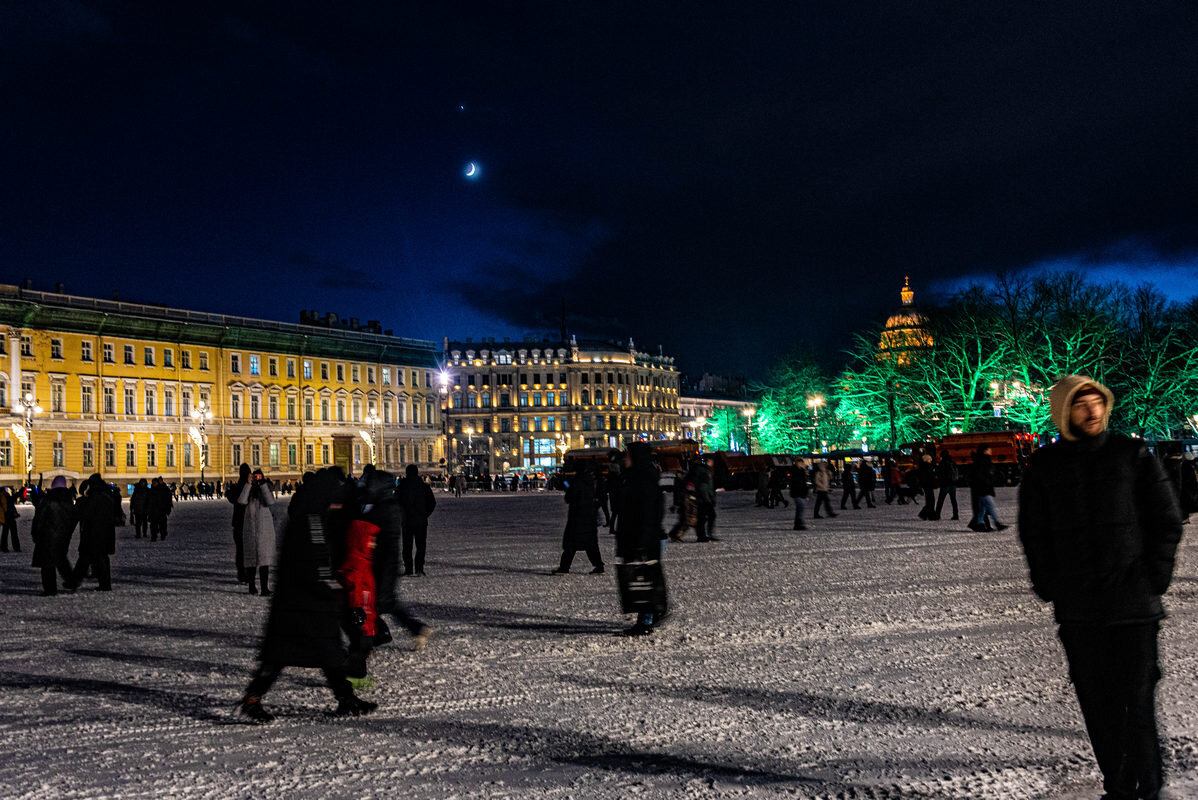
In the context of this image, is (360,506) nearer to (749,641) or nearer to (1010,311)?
(749,641)

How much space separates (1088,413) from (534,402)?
149085 mm

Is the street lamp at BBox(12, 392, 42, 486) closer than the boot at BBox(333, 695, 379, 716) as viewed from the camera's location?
No

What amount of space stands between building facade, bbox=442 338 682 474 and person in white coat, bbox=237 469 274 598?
435 feet

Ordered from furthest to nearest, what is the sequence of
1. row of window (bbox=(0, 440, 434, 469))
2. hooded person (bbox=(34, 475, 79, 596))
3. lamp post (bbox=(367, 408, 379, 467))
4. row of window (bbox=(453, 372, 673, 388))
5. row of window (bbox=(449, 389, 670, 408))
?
row of window (bbox=(453, 372, 673, 388))
row of window (bbox=(449, 389, 670, 408))
lamp post (bbox=(367, 408, 379, 467))
row of window (bbox=(0, 440, 434, 469))
hooded person (bbox=(34, 475, 79, 596))

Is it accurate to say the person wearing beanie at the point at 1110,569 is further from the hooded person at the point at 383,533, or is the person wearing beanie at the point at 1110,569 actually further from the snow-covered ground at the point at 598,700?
the hooded person at the point at 383,533

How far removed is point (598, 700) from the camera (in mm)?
7102

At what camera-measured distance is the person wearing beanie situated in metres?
4.33

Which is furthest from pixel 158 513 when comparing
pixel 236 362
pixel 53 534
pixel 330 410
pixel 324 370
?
pixel 324 370

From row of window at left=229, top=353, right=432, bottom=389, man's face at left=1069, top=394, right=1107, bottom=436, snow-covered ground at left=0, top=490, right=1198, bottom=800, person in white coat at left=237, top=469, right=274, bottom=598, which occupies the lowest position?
snow-covered ground at left=0, top=490, right=1198, bottom=800

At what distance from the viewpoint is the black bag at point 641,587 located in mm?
9773

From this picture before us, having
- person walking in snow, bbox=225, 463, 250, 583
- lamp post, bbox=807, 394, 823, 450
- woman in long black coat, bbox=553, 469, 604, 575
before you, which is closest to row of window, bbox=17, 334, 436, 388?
lamp post, bbox=807, 394, 823, 450

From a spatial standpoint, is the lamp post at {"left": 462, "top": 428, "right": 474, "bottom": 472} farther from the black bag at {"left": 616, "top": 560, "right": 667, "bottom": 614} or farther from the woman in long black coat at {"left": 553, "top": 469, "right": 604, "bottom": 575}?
the black bag at {"left": 616, "top": 560, "right": 667, "bottom": 614}

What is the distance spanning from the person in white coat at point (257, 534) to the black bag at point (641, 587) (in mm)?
5602

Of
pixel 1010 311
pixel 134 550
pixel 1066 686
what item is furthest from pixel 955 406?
pixel 1066 686
